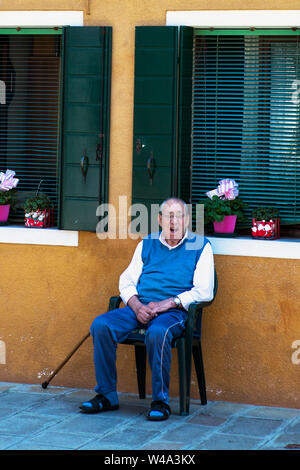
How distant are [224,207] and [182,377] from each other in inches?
48.4

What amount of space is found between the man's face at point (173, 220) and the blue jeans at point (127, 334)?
50 centimetres

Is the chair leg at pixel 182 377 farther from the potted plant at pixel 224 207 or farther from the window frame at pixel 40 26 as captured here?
the window frame at pixel 40 26

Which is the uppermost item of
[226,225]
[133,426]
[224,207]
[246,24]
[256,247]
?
[246,24]

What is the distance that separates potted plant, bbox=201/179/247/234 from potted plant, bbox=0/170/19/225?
146cm

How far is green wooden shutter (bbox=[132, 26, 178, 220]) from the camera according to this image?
540cm

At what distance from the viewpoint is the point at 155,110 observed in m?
5.44

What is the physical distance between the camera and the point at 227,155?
564 centimetres

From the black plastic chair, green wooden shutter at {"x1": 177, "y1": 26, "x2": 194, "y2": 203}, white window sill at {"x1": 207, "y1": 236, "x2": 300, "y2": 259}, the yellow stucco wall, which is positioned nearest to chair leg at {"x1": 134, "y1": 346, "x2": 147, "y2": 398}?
the black plastic chair

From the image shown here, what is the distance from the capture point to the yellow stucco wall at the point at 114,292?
17.5 ft

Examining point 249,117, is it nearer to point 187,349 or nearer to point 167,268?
point 167,268

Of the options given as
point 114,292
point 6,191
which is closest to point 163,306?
point 114,292

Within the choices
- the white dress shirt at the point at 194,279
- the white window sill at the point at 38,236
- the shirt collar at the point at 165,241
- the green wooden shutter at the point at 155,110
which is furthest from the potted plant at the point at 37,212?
the shirt collar at the point at 165,241
